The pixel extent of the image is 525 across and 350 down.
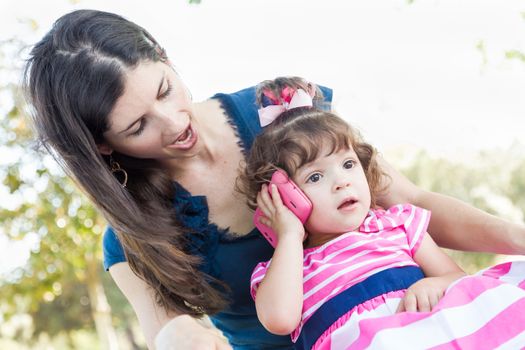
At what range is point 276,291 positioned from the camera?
5.44 feet

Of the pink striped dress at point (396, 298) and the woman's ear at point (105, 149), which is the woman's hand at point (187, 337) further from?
the woman's ear at point (105, 149)

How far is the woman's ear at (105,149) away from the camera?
1961mm

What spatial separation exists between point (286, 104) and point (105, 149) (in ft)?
1.78

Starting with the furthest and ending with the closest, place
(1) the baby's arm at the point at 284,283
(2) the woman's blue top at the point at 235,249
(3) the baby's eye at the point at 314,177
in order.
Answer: (2) the woman's blue top at the point at 235,249 < (3) the baby's eye at the point at 314,177 < (1) the baby's arm at the point at 284,283

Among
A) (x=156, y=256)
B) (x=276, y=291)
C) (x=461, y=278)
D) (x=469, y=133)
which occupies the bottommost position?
(x=469, y=133)

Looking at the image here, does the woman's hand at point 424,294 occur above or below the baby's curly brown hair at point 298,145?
below

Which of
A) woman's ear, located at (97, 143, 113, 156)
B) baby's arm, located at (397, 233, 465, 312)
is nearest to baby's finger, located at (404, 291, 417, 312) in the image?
baby's arm, located at (397, 233, 465, 312)

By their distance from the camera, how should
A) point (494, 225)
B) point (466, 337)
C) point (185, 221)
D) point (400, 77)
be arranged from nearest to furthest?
1. point (466, 337)
2. point (494, 225)
3. point (185, 221)
4. point (400, 77)

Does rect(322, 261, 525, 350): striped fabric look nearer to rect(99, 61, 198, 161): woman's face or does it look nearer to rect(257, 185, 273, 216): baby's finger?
rect(257, 185, 273, 216): baby's finger

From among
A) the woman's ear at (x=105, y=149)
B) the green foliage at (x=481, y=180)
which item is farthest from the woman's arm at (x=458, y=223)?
the green foliage at (x=481, y=180)

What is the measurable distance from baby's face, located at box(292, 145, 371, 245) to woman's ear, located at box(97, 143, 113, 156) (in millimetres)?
571

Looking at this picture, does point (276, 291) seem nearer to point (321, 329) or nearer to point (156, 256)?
point (321, 329)

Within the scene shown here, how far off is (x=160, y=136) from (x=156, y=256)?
35 centimetres

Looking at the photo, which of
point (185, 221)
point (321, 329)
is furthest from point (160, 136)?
point (321, 329)
